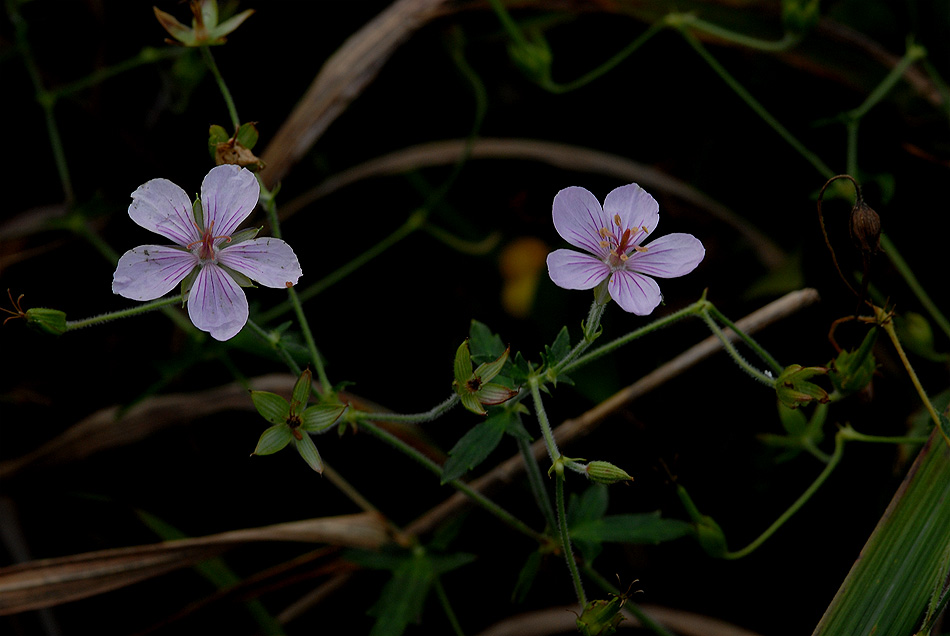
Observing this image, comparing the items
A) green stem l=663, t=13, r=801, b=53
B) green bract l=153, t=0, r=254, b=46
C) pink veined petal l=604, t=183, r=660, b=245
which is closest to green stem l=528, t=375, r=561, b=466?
pink veined petal l=604, t=183, r=660, b=245

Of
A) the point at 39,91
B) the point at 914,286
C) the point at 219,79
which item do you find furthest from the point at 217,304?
the point at 914,286

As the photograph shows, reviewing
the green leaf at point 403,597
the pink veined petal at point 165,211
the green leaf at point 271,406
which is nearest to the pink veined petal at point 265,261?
the pink veined petal at point 165,211

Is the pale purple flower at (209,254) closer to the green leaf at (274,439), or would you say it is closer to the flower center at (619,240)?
the green leaf at (274,439)

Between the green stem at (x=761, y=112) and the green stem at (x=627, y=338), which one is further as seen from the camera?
the green stem at (x=761, y=112)

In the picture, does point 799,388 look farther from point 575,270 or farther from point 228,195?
point 228,195

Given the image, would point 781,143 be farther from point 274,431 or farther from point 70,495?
point 70,495

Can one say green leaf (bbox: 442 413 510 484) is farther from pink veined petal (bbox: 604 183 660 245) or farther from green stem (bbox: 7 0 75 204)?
green stem (bbox: 7 0 75 204)
